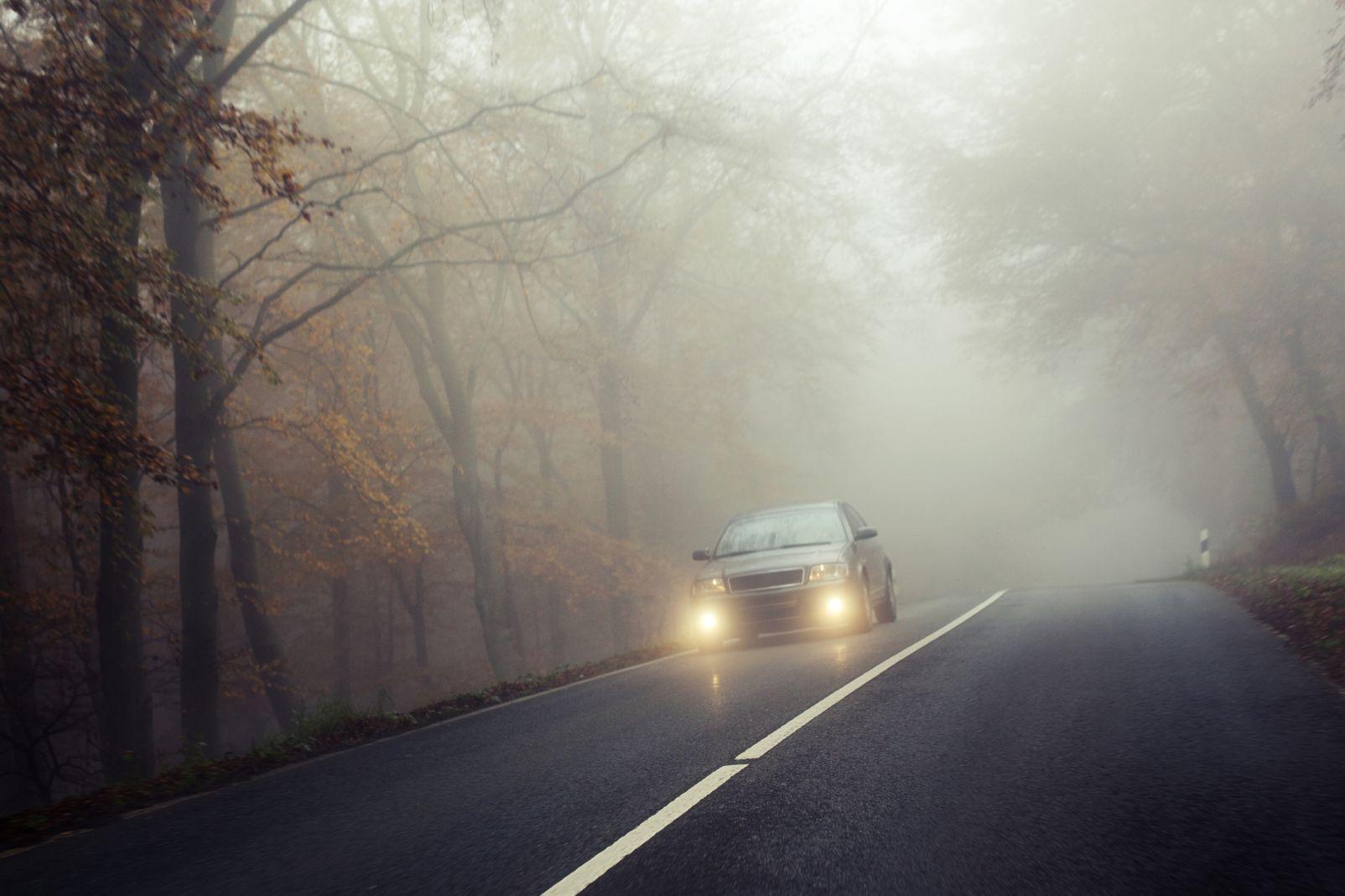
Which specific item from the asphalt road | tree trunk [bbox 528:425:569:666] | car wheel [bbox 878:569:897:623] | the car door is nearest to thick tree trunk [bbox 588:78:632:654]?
tree trunk [bbox 528:425:569:666]

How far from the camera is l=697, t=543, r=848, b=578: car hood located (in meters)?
13.3

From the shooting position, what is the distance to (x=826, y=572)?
13.1m

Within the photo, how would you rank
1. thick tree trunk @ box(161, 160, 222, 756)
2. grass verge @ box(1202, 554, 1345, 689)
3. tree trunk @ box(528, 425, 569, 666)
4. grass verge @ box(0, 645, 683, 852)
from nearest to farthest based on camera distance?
grass verge @ box(0, 645, 683, 852) → grass verge @ box(1202, 554, 1345, 689) → thick tree trunk @ box(161, 160, 222, 756) → tree trunk @ box(528, 425, 569, 666)

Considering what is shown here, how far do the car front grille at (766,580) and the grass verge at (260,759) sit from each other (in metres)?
2.00

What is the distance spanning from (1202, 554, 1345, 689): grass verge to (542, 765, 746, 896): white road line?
4.45 metres

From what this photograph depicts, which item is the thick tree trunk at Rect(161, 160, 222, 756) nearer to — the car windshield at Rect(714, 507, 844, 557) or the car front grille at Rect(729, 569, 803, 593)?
the car windshield at Rect(714, 507, 844, 557)

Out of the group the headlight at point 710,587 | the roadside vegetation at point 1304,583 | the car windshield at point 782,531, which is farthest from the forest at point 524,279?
the car windshield at point 782,531

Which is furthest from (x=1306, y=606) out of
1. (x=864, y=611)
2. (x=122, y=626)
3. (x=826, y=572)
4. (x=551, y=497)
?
(x=551, y=497)

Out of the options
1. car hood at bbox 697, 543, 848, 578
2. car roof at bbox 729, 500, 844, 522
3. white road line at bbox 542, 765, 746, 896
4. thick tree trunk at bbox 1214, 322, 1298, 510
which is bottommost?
white road line at bbox 542, 765, 746, 896

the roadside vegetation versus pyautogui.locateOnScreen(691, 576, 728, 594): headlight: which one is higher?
pyautogui.locateOnScreen(691, 576, 728, 594): headlight

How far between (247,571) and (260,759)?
11545mm

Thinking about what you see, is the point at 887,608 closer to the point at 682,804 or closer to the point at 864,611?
the point at 864,611

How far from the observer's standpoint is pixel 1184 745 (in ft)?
18.8

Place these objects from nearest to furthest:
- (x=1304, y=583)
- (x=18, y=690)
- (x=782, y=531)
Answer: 1. (x=1304, y=583)
2. (x=782, y=531)
3. (x=18, y=690)
